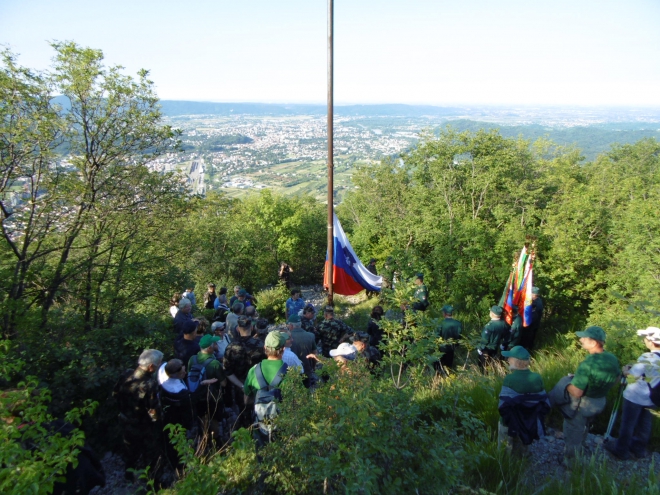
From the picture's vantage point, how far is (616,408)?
455 cm

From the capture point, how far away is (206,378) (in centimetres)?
502

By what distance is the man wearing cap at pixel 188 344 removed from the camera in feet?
18.5

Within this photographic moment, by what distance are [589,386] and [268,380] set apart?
135 inches

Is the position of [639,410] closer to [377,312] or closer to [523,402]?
[523,402]

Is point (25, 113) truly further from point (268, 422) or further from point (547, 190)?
point (547, 190)

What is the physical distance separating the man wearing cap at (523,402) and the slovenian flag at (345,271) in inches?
225

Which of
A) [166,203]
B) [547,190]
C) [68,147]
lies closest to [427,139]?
[547,190]

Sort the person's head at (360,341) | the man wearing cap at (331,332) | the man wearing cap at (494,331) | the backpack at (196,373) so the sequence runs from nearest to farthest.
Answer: the backpack at (196,373) → the person's head at (360,341) → the man wearing cap at (494,331) → the man wearing cap at (331,332)

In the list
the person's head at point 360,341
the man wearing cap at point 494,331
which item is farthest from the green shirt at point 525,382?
the man wearing cap at point 494,331

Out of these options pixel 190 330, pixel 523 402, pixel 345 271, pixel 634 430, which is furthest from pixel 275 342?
pixel 345 271

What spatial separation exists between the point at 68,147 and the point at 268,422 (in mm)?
7039

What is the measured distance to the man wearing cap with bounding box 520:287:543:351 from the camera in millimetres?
7531

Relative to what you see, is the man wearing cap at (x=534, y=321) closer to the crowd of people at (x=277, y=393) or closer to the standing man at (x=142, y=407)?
the crowd of people at (x=277, y=393)

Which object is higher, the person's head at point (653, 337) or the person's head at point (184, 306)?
the person's head at point (653, 337)
